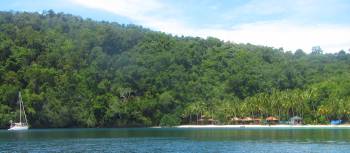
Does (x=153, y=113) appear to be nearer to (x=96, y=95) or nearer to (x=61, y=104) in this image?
(x=96, y=95)

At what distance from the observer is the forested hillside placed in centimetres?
11550

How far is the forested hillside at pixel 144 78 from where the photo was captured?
116 m

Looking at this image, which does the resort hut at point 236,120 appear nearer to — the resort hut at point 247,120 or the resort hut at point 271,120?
the resort hut at point 247,120

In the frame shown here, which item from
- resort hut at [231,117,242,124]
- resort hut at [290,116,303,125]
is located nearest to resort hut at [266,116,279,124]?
resort hut at [290,116,303,125]

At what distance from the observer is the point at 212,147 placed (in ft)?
169

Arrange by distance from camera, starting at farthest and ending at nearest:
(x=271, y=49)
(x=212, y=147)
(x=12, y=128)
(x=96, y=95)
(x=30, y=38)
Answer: (x=271, y=49) → (x=30, y=38) → (x=96, y=95) → (x=12, y=128) → (x=212, y=147)

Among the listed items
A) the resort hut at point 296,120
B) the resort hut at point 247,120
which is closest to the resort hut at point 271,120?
the resort hut at point 296,120

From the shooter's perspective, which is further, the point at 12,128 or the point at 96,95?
the point at 96,95

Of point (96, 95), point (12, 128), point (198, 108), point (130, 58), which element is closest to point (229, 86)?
point (198, 108)

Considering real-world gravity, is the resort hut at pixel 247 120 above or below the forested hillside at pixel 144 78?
below

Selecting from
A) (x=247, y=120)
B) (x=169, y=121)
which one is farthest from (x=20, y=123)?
(x=247, y=120)

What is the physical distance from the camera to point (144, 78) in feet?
429

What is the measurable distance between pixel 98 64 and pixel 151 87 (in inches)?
594

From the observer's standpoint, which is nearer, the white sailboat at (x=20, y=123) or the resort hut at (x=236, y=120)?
the white sailboat at (x=20, y=123)
